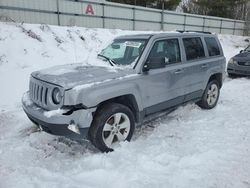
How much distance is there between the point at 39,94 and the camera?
13.3 ft

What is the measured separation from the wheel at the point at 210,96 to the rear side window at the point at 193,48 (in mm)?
844

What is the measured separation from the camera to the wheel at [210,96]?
6.21 metres

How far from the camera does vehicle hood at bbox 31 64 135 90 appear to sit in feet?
12.5

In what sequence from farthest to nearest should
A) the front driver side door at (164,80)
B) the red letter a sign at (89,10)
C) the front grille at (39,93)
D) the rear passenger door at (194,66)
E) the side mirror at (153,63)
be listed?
the red letter a sign at (89,10)
the rear passenger door at (194,66)
the front driver side door at (164,80)
the side mirror at (153,63)
the front grille at (39,93)

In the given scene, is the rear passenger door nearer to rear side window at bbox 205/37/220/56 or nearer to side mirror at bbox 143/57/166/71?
rear side window at bbox 205/37/220/56

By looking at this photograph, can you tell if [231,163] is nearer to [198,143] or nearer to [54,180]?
[198,143]

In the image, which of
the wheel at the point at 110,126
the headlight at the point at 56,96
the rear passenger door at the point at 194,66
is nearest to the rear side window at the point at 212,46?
the rear passenger door at the point at 194,66

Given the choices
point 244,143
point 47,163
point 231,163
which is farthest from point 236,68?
point 47,163

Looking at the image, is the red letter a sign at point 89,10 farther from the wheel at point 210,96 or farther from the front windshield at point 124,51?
the wheel at point 210,96

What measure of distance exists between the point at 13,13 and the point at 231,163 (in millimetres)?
10237

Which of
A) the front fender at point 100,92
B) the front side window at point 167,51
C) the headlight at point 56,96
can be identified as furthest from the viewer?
the front side window at point 167,51

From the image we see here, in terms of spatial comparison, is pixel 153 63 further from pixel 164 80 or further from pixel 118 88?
pixel 118 88

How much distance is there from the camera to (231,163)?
3.81 metres

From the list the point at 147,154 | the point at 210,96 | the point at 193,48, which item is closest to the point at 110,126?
the point at 147,154
